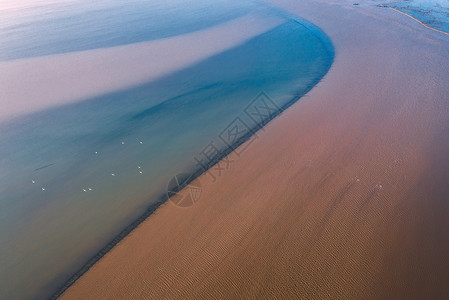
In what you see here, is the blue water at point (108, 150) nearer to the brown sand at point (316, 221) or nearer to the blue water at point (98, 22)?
the brown sand at point (316, 221)

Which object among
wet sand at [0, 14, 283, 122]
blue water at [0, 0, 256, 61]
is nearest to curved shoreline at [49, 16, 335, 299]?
wet sand at [0, 14, 283, 122]

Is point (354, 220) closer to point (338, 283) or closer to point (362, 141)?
point (338, 283)

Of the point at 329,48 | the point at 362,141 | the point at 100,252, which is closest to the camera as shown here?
the point at 100,252

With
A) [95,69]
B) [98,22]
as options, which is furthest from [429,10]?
[98,22]

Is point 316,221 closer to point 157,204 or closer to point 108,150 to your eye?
point 157,204

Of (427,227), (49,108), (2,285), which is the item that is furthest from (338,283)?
(49,108)

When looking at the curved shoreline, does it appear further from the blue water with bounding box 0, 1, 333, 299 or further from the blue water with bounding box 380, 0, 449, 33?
the blue water with bounding box 380, 0, 449, 33

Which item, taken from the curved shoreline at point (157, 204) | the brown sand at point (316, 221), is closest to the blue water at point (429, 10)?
the curved shoreline at point (157, 204)
